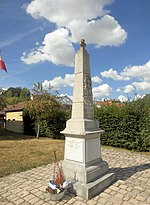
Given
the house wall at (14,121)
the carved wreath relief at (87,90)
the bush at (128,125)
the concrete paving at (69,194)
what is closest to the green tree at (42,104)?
the bush at (128,125)

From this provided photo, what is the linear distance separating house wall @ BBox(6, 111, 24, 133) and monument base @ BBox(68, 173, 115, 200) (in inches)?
792

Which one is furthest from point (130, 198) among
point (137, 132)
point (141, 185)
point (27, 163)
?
point (137, 132)

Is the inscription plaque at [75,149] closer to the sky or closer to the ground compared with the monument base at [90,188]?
closer to the sky

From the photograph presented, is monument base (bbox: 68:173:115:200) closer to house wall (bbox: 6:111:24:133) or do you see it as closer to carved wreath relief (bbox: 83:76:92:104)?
carved wreath relief (bbox: 83:76:92:104)

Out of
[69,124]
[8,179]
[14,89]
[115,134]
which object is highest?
[14,89]

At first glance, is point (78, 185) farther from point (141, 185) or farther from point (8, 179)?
point (8, 179)

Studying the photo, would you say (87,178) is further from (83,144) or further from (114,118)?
(114,118)

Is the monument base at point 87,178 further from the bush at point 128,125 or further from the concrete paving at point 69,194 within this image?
the bush at point 128,125

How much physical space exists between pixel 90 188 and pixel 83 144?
1.06 m

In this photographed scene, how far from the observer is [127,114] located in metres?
11.5

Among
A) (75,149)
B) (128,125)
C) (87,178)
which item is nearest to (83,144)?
(75,149)

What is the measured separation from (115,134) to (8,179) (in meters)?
7.92

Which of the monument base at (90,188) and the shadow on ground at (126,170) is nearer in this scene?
the monument base at (90,188)

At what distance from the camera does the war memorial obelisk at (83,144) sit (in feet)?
15.5
